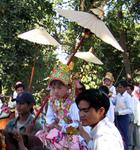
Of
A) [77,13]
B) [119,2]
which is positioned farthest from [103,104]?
[119,2]

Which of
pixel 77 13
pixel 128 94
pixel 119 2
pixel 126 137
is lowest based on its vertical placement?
pixel 126 137

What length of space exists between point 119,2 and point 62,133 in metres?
16.4

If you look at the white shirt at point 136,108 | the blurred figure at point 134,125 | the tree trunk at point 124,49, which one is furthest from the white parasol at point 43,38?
the tree trunk at point 124,49

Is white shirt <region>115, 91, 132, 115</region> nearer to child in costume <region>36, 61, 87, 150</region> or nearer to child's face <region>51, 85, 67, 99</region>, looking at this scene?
child in costume <region>36, 61, 87, 150</region>

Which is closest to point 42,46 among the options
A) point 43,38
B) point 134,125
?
point 134,125

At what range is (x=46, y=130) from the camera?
3959 millimetres

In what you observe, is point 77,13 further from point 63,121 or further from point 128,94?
point 128,94

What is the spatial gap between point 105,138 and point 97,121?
0.80ft

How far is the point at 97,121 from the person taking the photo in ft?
10.4

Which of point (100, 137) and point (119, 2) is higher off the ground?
point (119, 2)

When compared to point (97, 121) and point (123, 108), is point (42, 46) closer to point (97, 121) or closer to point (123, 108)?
point (123, 108)

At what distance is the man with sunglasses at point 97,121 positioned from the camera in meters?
2.95

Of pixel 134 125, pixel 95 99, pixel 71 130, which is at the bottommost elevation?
pixel 134 125

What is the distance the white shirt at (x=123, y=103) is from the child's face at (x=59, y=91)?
5328 millimetres
